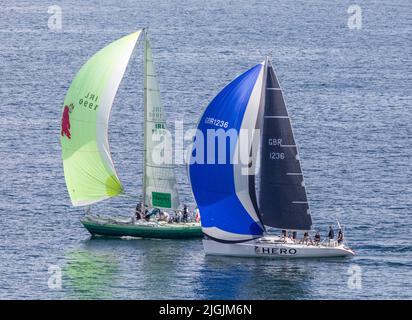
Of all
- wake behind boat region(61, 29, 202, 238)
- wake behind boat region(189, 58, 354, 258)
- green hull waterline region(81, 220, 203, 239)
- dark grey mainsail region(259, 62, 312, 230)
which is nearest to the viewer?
wake behind boat region(189, 58, 354, 258)

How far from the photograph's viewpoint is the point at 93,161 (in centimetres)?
12388

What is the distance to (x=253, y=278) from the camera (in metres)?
112

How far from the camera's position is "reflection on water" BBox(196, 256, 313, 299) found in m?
109

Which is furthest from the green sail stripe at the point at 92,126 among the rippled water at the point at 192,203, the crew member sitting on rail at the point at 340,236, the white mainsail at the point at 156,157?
the crew member sitting on rail at the point at 340,236

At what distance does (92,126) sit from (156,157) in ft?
20.4

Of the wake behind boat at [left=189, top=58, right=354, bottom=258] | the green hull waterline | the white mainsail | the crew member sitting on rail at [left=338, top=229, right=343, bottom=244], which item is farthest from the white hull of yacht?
the white mainsail

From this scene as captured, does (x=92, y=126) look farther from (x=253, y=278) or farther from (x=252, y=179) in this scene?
(x=253, y=278)

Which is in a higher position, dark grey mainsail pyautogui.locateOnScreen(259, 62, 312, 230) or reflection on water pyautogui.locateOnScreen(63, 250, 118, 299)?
dark grey mainsail pyautogui.locateOnScreen(259, 62, 312, 230)

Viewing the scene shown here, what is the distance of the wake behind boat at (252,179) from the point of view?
380ft

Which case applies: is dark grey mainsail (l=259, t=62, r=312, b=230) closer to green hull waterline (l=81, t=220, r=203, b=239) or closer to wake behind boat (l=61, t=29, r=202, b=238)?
green hull waterline (l=81, t=220, r=203, b=239)

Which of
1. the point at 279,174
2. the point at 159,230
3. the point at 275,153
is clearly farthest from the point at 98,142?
the point at 279,174

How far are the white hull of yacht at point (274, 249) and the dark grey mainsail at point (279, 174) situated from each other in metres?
1.70

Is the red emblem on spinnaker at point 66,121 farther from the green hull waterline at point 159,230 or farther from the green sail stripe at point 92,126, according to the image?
the green hull waterline at point 159,230

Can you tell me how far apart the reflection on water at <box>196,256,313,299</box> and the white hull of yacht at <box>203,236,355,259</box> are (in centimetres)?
51
